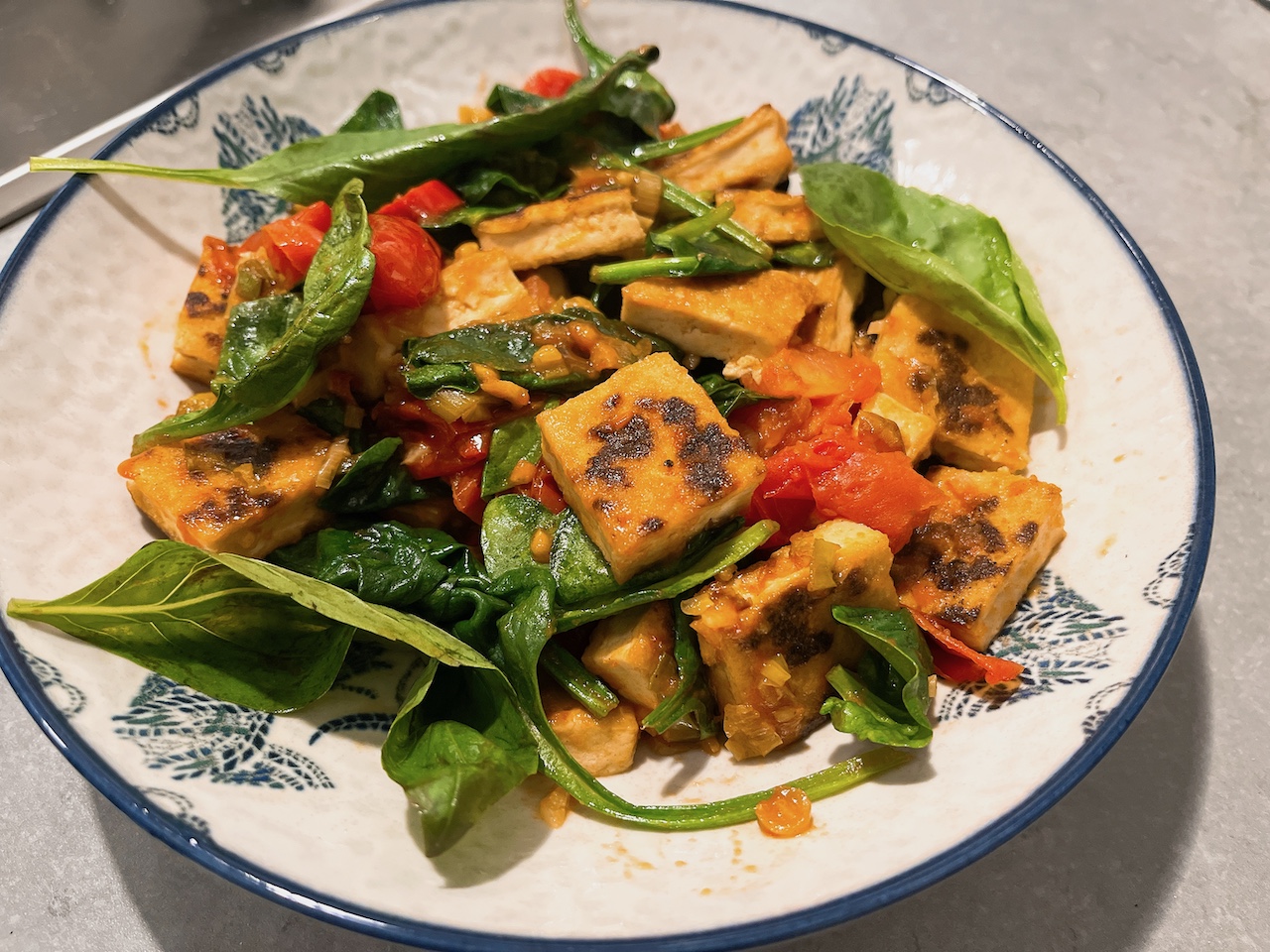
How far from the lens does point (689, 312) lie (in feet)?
8.98

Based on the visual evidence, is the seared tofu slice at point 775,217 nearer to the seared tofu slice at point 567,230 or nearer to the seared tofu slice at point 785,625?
the seared tofu slice at point 567,230

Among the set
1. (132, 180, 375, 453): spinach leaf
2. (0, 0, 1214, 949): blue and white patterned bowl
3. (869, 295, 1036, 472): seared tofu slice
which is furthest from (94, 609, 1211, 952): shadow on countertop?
(132, 180, 375, 453): spinach leaf

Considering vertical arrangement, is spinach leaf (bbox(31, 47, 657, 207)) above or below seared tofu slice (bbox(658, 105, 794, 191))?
above

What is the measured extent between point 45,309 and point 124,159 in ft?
2.05

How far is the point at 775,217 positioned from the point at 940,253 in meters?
0.55

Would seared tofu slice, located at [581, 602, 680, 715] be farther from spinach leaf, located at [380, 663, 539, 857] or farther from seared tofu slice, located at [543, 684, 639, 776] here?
spinach leaf, located at [380, 663, 539, 857]

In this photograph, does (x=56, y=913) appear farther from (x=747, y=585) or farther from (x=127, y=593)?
(x=747, y=585)

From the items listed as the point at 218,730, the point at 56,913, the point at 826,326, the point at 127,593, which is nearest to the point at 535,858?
the point at 218,730

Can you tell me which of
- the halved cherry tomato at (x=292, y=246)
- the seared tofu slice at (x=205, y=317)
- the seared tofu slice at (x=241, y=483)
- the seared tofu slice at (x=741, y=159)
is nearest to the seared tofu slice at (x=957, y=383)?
the seared tofu slice at (x=741, y=159)

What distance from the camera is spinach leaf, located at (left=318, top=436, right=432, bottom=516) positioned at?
2.60 meters

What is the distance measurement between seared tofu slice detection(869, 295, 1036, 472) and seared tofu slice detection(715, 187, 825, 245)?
0.41 meters

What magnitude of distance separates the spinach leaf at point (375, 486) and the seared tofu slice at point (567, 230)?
739 millimetres

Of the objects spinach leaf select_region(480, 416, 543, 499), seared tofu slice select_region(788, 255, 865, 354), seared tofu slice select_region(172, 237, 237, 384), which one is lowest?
spinach leaf select_region(480, 416, 543, 499)

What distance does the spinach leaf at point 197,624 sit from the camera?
2.20 m
